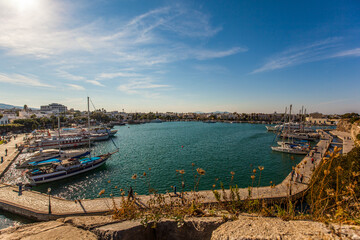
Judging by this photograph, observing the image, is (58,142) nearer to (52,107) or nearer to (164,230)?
(164,230)

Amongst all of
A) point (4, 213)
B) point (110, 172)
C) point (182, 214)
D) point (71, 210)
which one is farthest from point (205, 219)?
point (110, 172)

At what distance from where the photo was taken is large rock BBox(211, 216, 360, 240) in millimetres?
2203

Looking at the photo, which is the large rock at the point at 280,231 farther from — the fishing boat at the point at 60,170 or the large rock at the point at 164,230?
the fishing boat at the point at 60,170

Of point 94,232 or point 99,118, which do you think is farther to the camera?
point 99,118

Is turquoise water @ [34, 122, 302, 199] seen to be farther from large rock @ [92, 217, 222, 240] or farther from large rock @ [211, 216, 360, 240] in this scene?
large rock @ [211, 216, 360, 240]

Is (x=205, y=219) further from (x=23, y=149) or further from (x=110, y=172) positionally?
(x=23, y=149)

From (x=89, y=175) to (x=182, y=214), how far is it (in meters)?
20.8

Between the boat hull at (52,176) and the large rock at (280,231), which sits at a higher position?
the large rock at (280,231)

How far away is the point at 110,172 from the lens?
71.0ft

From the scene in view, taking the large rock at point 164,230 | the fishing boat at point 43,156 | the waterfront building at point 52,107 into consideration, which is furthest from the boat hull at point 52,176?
the waterfront building at point 52,107

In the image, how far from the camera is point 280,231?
2607 mm

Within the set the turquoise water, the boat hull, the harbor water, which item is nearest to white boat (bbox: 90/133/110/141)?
the harbor water

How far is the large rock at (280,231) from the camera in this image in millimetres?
2203

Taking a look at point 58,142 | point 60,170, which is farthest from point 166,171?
point 58,142
